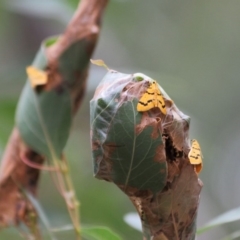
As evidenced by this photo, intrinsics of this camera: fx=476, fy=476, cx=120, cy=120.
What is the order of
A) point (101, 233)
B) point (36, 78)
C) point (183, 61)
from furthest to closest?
point (183, 61) → point (36, 78) → point (101, 233)

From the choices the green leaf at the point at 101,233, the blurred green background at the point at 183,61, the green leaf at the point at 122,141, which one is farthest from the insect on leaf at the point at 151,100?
the blurred green background at the point at 183,61

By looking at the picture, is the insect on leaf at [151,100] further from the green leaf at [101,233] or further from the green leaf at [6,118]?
the green leaf at [6,118]

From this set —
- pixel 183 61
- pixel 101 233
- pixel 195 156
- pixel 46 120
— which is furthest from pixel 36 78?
pixel 183 61

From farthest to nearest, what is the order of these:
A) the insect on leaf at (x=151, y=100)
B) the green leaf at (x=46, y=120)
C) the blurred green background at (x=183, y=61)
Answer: the blurred green background at (x=183, y=61), the green leaf at (x=46, y=120), the insect on leaf at (x=151, y=100)

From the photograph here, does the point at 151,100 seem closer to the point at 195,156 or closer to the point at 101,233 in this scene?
the point at 195,156

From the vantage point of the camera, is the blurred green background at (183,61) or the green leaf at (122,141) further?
the blurred green background at (183,61)

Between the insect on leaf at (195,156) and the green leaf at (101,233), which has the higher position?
the insect on leaf at (195,156)
